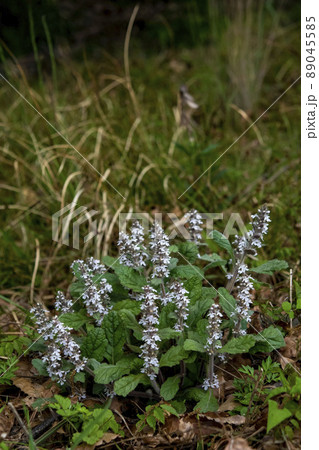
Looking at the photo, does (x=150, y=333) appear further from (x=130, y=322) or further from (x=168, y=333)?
(x=130, y=322)

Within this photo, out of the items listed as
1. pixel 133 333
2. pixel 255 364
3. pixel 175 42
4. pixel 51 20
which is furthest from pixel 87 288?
pixel 175 42

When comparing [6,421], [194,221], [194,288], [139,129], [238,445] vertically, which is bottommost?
[6,421]

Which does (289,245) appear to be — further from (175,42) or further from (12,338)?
(175,42)

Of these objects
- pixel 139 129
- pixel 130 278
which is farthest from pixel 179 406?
pixel 139 129

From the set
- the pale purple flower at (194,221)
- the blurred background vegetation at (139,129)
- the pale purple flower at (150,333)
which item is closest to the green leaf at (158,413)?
the pale purple flower at (150,333)

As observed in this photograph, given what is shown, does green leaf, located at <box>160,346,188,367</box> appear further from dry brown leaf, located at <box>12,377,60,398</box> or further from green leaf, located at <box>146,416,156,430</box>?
dry brown leaf, located at <box>12,377,60,398</box>

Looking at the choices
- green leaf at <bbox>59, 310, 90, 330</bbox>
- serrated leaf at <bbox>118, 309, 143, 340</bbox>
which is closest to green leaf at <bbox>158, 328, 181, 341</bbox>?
serrated leaf at <bbox>118, 309, 143, 340</bbox>

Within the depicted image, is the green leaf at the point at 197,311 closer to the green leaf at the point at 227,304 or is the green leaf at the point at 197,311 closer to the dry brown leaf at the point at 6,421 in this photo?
the green leaf at the point at 227,304
